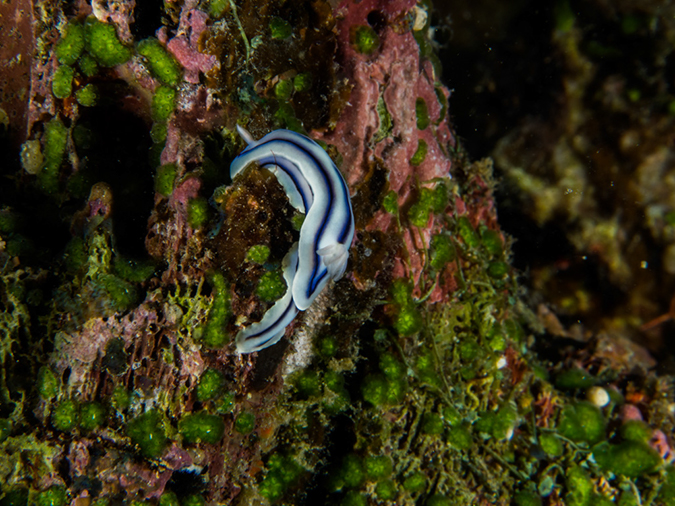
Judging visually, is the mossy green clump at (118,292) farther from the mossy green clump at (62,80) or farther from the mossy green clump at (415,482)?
the mossy green clump at (415,482)

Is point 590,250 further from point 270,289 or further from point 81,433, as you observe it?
point 81,433

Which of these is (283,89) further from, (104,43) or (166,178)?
(104,43)

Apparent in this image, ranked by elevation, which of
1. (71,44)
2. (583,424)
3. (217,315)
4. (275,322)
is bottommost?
(583,424)

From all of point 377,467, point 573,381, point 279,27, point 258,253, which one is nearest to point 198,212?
point 258,253

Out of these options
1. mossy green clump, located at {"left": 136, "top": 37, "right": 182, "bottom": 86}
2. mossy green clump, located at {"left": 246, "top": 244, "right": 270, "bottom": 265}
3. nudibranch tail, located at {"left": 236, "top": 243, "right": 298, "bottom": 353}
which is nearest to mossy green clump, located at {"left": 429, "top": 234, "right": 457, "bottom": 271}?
nudibranch tail, located at {"left": 236, "top": 243, "right": 298, "bottom": 353}

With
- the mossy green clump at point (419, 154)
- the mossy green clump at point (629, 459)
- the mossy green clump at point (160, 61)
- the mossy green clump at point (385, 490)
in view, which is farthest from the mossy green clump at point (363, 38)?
the mossy green clump at point (629, 459)

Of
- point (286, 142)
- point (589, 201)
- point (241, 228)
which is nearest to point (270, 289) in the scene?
point (241, 228)
